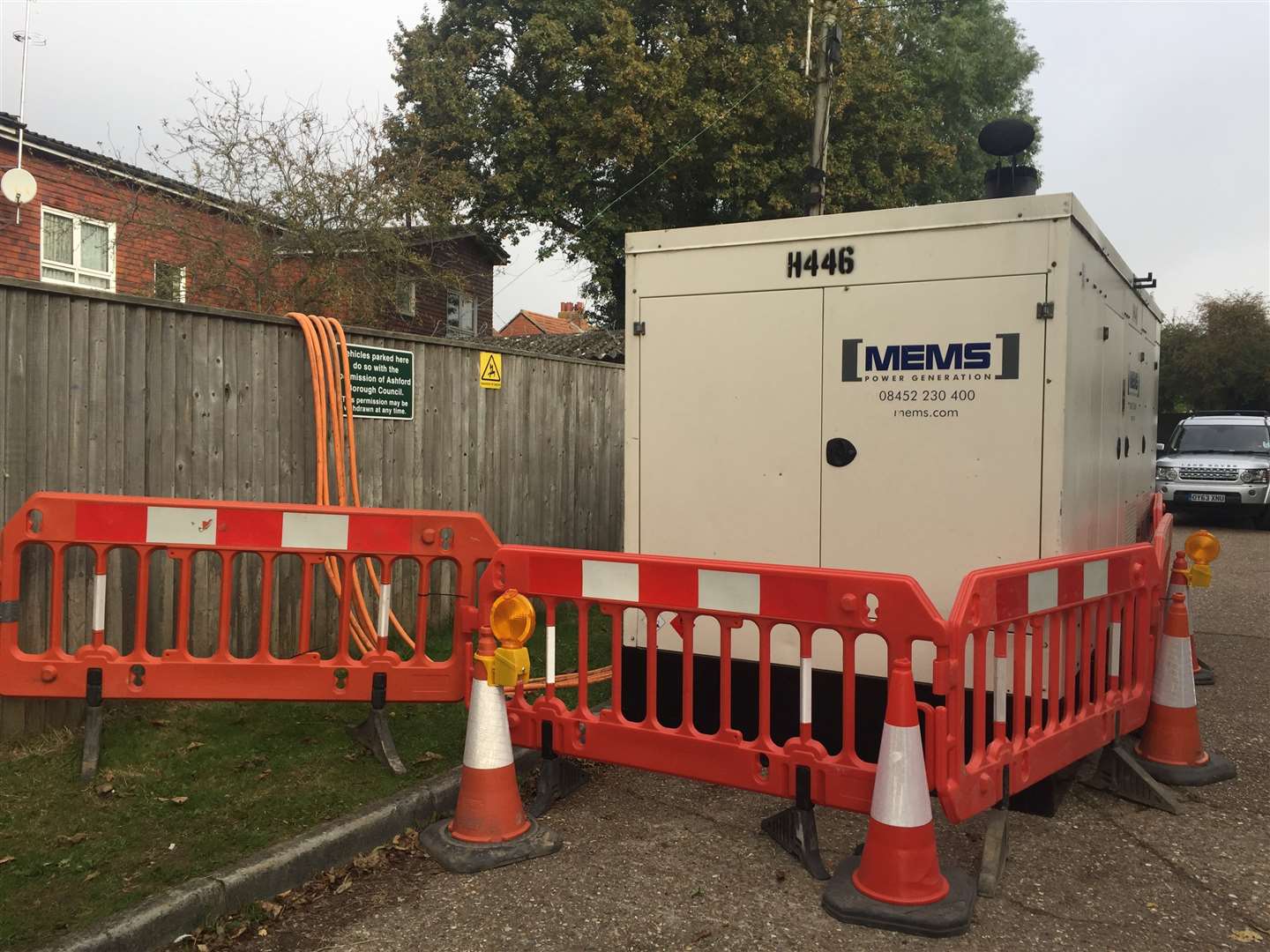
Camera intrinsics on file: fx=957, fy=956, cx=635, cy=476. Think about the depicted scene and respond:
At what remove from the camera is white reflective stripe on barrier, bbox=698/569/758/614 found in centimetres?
377

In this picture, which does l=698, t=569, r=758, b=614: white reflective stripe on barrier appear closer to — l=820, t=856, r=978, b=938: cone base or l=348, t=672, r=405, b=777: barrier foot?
l=820, t=856, r=978, b=938: cone base

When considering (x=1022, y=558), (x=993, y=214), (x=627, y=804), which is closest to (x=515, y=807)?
(x=627, y=804)

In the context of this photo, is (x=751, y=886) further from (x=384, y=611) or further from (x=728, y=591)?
(x=384, y=611)

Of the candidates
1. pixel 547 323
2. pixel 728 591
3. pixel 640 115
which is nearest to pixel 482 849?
pixel 728 591

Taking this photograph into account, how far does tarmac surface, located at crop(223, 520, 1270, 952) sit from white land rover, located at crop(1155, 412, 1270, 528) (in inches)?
530

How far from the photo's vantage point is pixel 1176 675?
4.74 metres

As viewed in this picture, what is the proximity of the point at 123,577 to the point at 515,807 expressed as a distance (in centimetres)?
269

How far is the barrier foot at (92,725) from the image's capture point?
14.1 feet

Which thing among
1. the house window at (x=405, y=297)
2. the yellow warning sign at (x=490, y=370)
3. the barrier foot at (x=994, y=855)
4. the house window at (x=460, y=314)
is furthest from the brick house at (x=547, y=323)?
the barrier foot at (x=994, y=855)

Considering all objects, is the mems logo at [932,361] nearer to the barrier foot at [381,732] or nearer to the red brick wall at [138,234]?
the barrier foot at [381,732]

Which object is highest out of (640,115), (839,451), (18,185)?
(640,115)

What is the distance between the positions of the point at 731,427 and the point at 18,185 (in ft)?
45.7

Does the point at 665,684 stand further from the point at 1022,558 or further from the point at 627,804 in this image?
the point at 1022,558

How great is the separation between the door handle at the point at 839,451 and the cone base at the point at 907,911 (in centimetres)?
188
